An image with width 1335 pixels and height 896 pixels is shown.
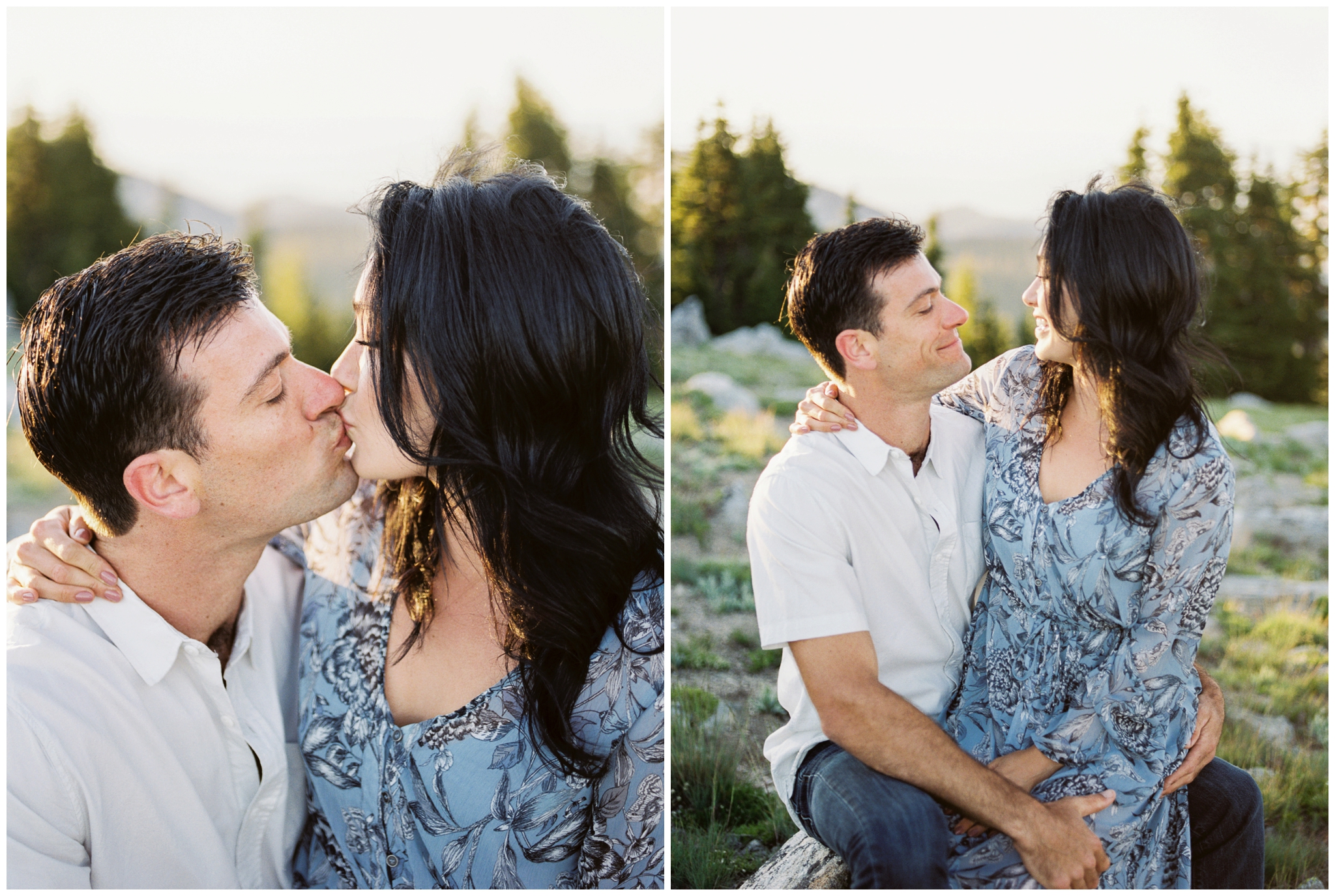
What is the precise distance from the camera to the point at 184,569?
6.72 ft

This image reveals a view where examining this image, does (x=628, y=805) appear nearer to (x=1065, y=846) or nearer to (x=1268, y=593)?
(x=1065, y=846)

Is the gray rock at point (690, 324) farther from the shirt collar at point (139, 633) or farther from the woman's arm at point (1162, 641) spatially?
the shirt collar at point (139, 633)

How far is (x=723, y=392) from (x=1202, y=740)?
Answer: 4184 mm

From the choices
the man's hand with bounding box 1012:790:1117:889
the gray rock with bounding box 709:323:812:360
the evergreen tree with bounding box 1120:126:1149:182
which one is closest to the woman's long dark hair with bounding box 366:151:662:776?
the man's hand with bounding box 1012:790:1117:889

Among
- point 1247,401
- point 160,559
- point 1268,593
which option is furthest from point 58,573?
point 1247,401

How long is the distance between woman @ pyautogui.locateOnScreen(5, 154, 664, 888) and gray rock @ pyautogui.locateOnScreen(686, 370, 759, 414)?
152 inches

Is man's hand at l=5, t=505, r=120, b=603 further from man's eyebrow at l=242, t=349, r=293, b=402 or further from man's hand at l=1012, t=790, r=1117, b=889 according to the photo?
man's hand at l=1012, t=790, r=1117, b=889

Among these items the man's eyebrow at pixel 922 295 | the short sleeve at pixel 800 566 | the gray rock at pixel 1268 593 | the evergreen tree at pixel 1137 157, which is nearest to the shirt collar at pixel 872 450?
the short sleeve at pixel 800 566

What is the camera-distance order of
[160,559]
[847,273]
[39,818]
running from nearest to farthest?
[39,818]
[160,559]
[847,273]

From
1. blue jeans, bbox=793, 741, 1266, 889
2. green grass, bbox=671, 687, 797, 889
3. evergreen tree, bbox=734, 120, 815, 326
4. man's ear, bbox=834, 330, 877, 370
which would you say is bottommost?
green grass, bbox=671, 687, 797, 889

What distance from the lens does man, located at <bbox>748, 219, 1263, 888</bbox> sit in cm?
205

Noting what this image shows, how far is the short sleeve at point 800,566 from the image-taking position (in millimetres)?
2111

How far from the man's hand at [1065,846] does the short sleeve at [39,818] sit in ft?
6.35

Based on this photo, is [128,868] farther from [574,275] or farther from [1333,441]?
[1333,441]
